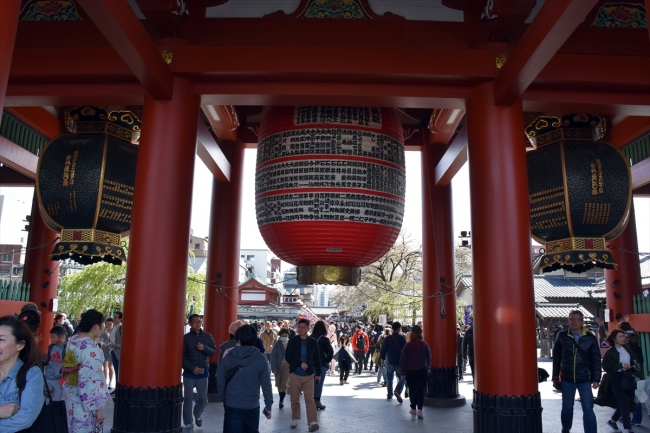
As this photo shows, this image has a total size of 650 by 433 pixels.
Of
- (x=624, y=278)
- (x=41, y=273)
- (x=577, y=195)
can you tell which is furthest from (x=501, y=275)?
(x=41, y=273)

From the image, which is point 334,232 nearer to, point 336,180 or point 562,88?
point 336,180

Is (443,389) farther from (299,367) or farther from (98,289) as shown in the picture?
(98,289)

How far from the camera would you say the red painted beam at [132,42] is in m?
4.61

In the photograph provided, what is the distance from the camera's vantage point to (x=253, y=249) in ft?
262

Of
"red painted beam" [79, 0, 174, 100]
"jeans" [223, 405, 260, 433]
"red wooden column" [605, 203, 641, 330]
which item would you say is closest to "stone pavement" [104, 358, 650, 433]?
"red wooden column" [605, 203, 641, 330]

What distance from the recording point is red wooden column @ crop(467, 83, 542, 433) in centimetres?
556

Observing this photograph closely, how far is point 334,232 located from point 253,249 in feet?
245

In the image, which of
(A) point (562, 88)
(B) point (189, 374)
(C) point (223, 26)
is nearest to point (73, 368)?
(B) point (189, 374)

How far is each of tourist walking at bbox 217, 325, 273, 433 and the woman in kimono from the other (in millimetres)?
961

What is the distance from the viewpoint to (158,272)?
227 inches

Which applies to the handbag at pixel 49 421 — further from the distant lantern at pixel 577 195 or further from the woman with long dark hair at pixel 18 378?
the distant lantern at pixel 577 195

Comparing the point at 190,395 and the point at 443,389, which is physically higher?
the point at 190,395

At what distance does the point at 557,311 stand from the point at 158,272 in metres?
21.0

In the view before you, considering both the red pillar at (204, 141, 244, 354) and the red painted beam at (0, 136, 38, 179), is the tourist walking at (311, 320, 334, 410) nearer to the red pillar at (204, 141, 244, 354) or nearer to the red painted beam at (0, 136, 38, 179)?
the red pillar at (204, 141, 244, 354)
